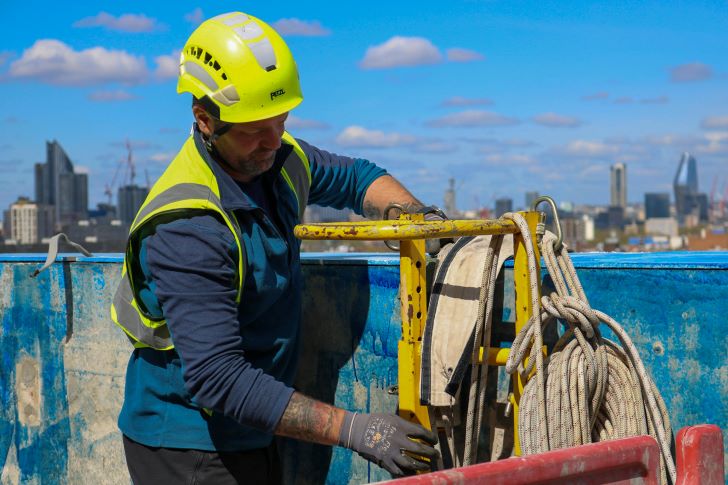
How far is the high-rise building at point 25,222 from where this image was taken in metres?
111

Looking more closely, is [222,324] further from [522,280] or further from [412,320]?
[522,280]

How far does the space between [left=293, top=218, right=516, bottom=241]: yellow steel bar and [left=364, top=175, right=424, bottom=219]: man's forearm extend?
687 mm

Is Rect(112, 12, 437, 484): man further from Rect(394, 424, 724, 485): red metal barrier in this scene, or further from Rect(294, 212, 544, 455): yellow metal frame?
Rect(394, 424, 724, 485): red metal barrier

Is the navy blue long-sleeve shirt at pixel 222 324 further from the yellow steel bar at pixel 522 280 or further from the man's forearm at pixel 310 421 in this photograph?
the yellow steel bar at pixel 522 280

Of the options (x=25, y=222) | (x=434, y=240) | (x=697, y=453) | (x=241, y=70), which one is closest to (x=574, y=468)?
(x=697, y=453)

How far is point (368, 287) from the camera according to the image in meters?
3.60

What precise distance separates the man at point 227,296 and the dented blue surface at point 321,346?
380mm

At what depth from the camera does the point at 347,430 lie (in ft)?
8.79

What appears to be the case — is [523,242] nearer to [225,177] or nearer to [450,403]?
[450,403]

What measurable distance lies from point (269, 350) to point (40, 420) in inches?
81.8

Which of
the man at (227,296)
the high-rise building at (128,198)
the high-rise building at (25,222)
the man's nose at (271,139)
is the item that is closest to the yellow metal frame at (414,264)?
the man at (227,296)

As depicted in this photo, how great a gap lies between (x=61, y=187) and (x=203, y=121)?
541 feet

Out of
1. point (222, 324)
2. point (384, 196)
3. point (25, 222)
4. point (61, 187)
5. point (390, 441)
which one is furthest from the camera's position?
point (61, 187)

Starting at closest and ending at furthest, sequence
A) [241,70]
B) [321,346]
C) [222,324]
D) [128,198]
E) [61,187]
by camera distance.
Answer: [222,324]
[241,70]
[321,346]
[128,198]
[61,187]
